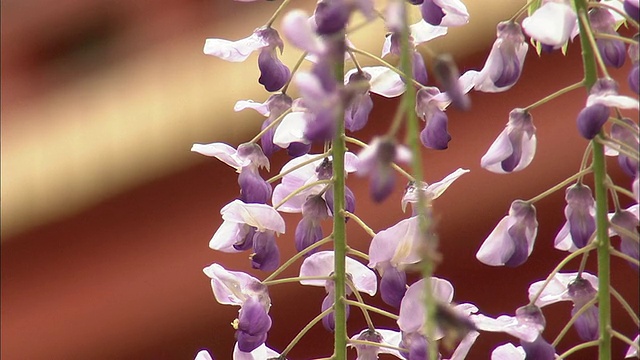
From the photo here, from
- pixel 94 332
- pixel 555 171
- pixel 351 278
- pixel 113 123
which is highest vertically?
pixel 351 278

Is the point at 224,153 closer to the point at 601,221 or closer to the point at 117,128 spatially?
the point at 601,221

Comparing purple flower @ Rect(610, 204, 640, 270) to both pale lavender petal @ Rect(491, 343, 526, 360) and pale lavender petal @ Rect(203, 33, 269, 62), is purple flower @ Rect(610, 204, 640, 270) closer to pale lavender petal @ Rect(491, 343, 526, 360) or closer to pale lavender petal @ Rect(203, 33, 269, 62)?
pale lavender petal @ Rect(491, 343, 526, 360)

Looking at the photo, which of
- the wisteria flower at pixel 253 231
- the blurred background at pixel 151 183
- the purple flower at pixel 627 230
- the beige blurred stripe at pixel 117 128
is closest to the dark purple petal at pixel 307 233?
the wisteria flower at pixel 253 231

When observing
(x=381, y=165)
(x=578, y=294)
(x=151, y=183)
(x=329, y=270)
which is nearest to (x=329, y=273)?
(x=329, y=270)

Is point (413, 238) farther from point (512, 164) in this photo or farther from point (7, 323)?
point (7, 323)

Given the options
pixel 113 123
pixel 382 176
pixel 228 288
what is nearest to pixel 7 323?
pixel 113 123

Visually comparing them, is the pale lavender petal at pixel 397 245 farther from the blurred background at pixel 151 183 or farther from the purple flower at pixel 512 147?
the blurred background at pixel 151 183
